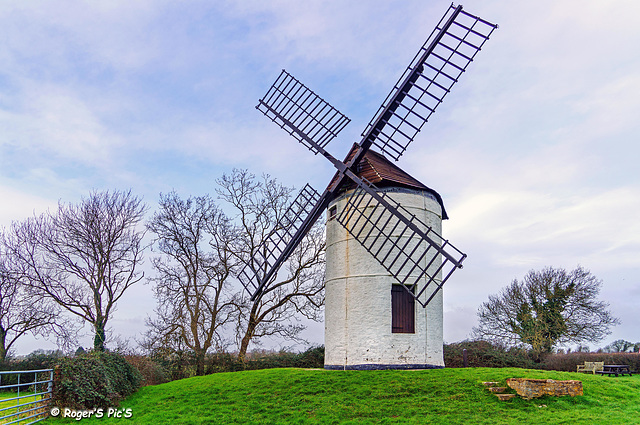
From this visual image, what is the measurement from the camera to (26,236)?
72.9 feet

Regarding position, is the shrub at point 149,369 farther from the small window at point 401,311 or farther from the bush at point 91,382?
the small window at point 401,311

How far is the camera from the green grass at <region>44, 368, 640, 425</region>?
10852 mm

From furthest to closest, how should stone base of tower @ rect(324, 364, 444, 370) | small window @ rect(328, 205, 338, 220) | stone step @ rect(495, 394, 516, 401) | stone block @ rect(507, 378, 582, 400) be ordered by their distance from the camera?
small window @ rect(328, 205, 338, 220) → stone base of tower @ rect(324, 364, 444, 370) → stone block @ rect(507, 378, 582, 400) → stone step @ rect(495, 394, 516, 401)

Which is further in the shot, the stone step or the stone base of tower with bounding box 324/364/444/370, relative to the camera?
the stone base of tower with bounding box 324/364/444/370

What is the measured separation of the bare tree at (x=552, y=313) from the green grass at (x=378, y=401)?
39.0 ft

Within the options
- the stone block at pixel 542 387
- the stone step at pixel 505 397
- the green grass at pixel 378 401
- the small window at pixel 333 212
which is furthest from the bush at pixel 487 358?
the stone step at pixel 505 397

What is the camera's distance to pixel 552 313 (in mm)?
26922

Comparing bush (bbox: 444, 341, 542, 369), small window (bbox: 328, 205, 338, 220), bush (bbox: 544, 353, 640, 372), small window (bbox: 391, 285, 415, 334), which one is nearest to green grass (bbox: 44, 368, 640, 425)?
small window (bbox: 391, 285, 415, 334)

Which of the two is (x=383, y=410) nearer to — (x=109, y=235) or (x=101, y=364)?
(x=101, y=364)

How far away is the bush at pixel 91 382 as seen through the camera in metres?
12.8

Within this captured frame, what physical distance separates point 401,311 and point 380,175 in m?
4.33

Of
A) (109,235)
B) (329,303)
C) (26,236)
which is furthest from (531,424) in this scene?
(26,236)

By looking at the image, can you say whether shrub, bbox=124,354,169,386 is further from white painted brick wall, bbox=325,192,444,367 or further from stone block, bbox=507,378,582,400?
stone block, bbox=507,378,582,400

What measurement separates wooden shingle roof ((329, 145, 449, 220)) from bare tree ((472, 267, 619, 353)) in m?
13.4
